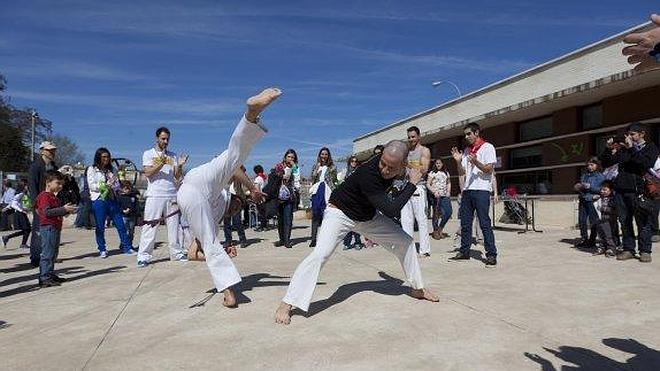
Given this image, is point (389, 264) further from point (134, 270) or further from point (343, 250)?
point (134, 270)

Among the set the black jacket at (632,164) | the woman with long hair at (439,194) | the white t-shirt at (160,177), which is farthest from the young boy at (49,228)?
the woman with long hair at (439,194)

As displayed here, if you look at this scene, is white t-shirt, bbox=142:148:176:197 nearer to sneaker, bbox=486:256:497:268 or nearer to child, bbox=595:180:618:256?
sneaker, bbox=486:256:497:268

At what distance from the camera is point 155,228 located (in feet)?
22.7

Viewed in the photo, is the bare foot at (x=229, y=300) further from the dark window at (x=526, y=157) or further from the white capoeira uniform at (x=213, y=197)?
the dark window at (x=526, y=157)

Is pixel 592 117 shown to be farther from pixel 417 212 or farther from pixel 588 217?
pixel 417 212

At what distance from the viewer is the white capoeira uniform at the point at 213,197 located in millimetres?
4309

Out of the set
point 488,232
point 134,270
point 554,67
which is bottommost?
point 134,270

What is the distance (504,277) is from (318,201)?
4.09 meters

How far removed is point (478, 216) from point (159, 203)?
440 centimetres

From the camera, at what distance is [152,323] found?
393cm

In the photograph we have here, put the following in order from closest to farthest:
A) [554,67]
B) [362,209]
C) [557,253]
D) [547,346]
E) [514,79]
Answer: [547,346] < [362,209] < [557,253] < [554,67] < [514,79]

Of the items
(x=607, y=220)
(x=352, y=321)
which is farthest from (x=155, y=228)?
(x=607, y=220)

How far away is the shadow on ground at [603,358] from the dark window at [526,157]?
16085 mm

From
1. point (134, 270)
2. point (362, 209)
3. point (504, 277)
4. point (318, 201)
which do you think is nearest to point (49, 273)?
point (134, 270)
